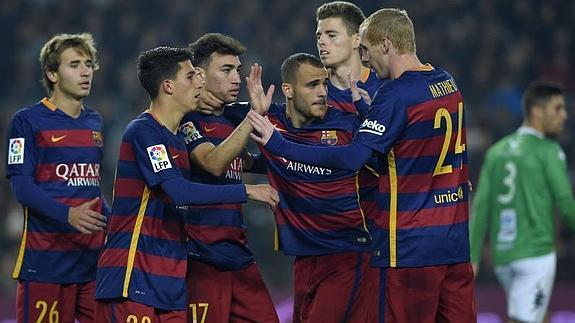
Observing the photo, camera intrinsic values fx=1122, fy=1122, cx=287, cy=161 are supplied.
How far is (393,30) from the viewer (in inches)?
238

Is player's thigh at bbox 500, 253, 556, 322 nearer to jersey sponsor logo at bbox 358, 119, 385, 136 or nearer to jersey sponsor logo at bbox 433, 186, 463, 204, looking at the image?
jersey sponsor logo at bbox 433, 186, 463, 204

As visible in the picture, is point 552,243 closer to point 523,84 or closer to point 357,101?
point 357,101

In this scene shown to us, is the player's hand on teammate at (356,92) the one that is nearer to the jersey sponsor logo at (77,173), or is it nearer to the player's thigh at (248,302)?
the player's thigh at (248,302)

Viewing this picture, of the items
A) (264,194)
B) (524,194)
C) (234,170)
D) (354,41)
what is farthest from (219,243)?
(524,194)

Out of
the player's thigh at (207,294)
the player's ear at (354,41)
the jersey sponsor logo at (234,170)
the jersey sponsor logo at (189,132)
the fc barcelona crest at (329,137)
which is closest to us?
the jersey sponsor logo at (189,132)

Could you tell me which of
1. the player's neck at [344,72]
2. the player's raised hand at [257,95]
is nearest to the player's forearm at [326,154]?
the player's raised hand at [257,95]

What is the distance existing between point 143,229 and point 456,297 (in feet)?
5.61

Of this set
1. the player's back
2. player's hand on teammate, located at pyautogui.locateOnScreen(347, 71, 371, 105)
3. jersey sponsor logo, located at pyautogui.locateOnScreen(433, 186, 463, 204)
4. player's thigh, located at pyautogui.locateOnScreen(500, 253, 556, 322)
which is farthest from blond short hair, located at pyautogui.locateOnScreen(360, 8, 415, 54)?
player's thigh, located at pyautogui.locateOnScreen(500, 253, 556, 322)

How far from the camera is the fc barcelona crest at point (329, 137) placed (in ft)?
22.8

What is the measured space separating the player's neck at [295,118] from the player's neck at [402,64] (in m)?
1.08

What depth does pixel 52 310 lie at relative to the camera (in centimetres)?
705

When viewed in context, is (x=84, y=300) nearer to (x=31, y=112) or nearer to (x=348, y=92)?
(x=31, y=112)

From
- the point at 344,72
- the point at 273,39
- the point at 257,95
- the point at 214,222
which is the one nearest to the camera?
the point at 257,95

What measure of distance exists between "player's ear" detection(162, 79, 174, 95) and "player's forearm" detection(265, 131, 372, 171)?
637 millimetres
